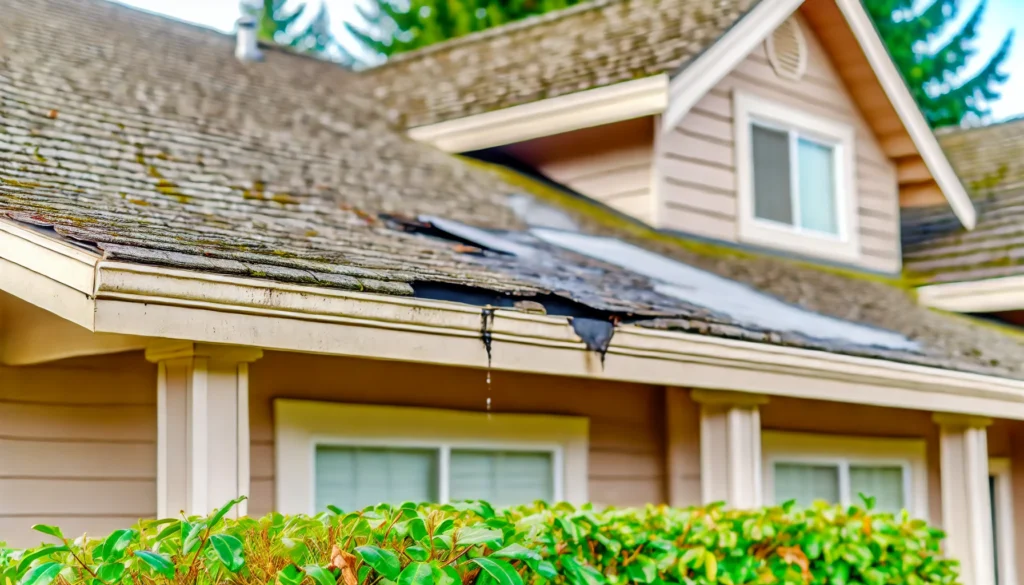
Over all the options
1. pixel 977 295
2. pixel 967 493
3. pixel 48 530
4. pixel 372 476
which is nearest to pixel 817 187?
pixel 977 295

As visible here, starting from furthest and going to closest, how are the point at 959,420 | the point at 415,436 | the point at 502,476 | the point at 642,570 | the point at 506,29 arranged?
the point at 506,29 < the point at 959,420 < the point at 502,476 < the point at 415,436 < the point at 642,570

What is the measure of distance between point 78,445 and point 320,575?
2681 millimetres

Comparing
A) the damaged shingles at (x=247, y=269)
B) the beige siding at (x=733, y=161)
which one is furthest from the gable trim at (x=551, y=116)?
the damaged shingles at (x=247, y=269)

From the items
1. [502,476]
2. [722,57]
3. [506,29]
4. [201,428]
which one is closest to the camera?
[201,428]

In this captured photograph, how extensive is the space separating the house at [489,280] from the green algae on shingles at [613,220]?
5cm

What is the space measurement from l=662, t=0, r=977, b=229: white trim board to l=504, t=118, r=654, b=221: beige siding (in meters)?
0.35

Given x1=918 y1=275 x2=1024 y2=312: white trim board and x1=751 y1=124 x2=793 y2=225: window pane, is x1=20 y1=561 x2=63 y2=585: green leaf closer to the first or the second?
x1=751 y1=124 x2=793 y2=225: window pane

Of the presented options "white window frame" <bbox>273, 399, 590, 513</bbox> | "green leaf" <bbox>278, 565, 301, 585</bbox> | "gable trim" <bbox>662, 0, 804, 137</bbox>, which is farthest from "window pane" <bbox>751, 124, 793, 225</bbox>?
"green leaf" <bbox>278, 565, 301, 585</bbox>

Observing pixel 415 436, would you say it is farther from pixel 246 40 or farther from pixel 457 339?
pixel 246 40

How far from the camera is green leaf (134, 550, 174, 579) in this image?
370cm

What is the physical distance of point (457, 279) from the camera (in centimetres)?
577

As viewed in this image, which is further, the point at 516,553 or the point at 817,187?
the point at 817,187

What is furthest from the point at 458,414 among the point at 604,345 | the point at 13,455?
the point at 13,455

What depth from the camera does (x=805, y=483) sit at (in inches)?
364
